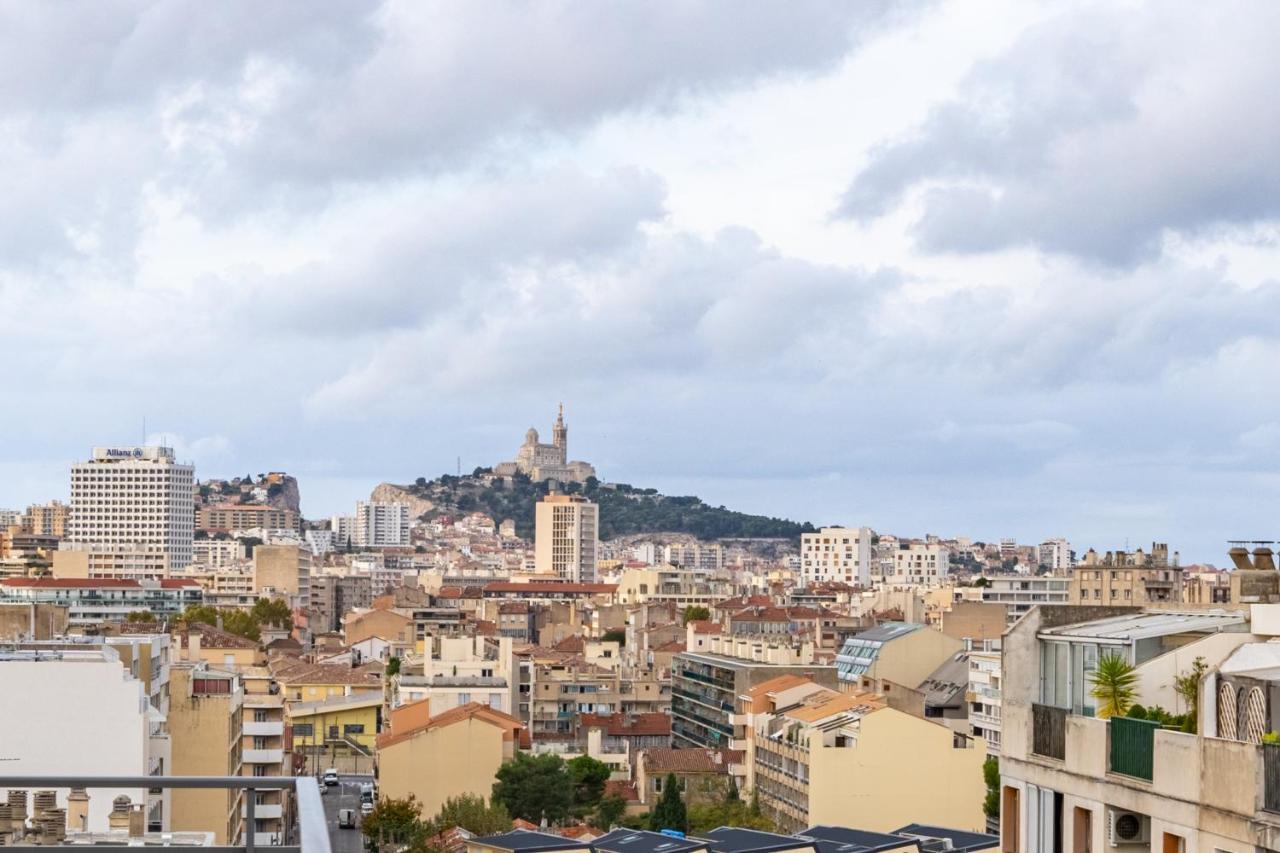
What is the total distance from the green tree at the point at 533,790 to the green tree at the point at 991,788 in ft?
41.4

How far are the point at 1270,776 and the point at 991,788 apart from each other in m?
46.8

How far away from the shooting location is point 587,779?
6888 cm

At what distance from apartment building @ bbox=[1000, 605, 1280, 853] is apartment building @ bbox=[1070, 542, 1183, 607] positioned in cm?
8996

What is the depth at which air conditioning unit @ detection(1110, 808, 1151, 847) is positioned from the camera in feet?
40.9

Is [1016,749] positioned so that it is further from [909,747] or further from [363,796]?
[363,796]

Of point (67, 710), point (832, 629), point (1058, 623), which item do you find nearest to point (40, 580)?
point (832, 629)

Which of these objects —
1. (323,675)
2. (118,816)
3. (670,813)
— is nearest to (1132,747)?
(118,816)

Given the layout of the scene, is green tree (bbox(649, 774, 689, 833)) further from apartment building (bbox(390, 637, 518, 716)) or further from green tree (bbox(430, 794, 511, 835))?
apartment building (bbox(390, 637, 518, 716))

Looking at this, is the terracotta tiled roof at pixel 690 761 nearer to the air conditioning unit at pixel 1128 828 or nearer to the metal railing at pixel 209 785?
the air conditioning unit at pixel 1128 828

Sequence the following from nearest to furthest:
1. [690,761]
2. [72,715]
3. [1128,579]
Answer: [72,715] < [690,761] < [1128,579]

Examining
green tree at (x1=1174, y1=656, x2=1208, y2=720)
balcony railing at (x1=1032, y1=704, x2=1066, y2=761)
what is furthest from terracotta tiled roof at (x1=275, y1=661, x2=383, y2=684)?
green tree at (x1=1174, y1=656, x2=1208, y2=720)

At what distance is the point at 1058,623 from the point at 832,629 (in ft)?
328

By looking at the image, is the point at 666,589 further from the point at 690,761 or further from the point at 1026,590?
the point at 690,761

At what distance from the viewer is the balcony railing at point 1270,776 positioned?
10.9m
